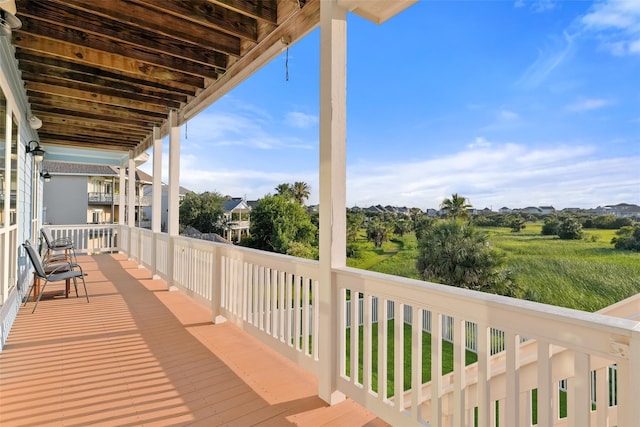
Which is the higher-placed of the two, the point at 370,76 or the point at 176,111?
the point at 370,76

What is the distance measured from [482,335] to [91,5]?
11.1ft

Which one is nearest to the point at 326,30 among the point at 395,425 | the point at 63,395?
the point at 395,425

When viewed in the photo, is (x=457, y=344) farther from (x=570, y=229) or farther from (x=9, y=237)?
(x=570, y=229)

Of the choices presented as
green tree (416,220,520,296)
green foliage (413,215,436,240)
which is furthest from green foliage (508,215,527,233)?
green foliage (413,215,436,240)

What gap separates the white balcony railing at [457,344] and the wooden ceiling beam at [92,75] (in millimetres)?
2210

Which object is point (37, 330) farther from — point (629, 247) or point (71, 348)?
point (629, 247)

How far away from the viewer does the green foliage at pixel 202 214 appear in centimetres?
2980

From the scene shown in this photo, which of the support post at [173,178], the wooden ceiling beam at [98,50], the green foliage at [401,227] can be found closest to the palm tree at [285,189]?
the green foliage at [401,227]

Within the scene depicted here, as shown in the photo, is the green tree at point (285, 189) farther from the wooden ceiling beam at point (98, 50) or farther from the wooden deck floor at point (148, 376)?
the wooden deck floor at point (148, 376)

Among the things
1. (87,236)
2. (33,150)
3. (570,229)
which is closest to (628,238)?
(570,229)

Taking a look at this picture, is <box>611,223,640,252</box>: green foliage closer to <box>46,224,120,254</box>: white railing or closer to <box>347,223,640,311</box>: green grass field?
<box>347,223,640,311</box>: green grass field

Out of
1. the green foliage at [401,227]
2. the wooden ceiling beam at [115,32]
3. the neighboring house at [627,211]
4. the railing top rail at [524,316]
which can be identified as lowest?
the green foliage at [401,227]

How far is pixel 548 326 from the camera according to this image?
1.27 meters

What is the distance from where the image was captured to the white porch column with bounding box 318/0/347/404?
2168 millimetres
